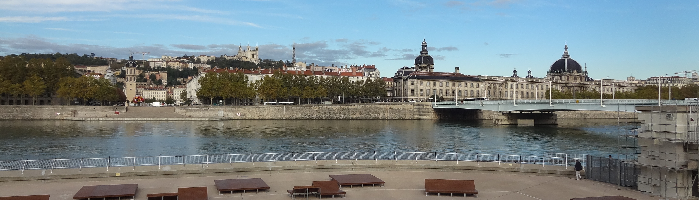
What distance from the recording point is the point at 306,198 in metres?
17.2

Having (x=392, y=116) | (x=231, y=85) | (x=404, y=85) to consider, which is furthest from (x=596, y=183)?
(x=404, y=85)

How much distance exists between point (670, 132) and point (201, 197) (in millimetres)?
13442

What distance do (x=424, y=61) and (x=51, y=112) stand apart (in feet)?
325

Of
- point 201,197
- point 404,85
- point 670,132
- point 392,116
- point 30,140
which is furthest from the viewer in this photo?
point 404,85

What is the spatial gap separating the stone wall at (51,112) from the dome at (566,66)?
425ft

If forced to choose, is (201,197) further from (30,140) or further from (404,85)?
(404,85)

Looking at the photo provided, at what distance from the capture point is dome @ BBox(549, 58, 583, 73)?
17751cm

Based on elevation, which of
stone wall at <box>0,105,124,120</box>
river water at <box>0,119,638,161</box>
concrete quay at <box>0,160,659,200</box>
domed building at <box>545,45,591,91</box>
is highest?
domed building at <box>545,45,591,91</box>

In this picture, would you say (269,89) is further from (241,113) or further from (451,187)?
(451,187)

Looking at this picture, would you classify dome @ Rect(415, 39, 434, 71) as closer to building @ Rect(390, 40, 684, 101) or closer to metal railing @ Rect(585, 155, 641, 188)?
building @ Rect(390, 40, 684, 101)

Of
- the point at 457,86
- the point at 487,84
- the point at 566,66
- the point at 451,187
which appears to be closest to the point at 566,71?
the point at 566,66

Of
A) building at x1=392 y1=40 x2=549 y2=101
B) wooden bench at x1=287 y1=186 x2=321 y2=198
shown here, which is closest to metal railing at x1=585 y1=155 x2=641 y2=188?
wooden bench at x1=287 y1=186 x2=321 y2=198

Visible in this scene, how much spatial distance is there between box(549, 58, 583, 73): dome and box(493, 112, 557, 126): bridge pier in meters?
93.6

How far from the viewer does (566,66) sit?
178000mm
